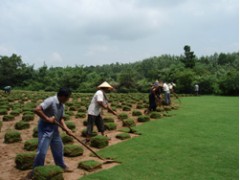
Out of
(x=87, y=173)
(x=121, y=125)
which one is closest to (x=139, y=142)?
(x=87, y=173)

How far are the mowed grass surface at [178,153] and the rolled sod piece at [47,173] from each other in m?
0.63

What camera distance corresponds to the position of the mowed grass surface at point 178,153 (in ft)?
18.8

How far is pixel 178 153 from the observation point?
7.12m

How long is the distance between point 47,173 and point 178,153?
3.41m

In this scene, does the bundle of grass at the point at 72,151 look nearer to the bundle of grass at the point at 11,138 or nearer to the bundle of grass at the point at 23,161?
the bundle of grass at the point at 23,161

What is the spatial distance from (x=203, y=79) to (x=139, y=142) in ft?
90.0

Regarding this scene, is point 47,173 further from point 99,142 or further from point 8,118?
point 8,118

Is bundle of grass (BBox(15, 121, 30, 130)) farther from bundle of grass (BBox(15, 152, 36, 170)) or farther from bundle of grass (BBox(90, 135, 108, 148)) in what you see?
bundle of grass (BBox(15, 152, 36, 170))

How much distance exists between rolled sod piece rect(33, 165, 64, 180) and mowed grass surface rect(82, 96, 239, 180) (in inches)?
24.9

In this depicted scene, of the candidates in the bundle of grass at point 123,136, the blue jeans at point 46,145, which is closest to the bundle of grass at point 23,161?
the blue jeans at point 46,145

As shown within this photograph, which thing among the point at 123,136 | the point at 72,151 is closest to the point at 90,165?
the point at 72,151

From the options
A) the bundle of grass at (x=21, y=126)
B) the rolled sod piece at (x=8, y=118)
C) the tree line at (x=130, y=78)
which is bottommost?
the bundle of grass at (x=21, y=126)

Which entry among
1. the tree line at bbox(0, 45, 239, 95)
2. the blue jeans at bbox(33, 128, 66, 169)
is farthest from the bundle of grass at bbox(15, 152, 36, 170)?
the tree line at bbox(0, 45, 239, 95)

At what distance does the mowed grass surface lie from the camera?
574 cm
